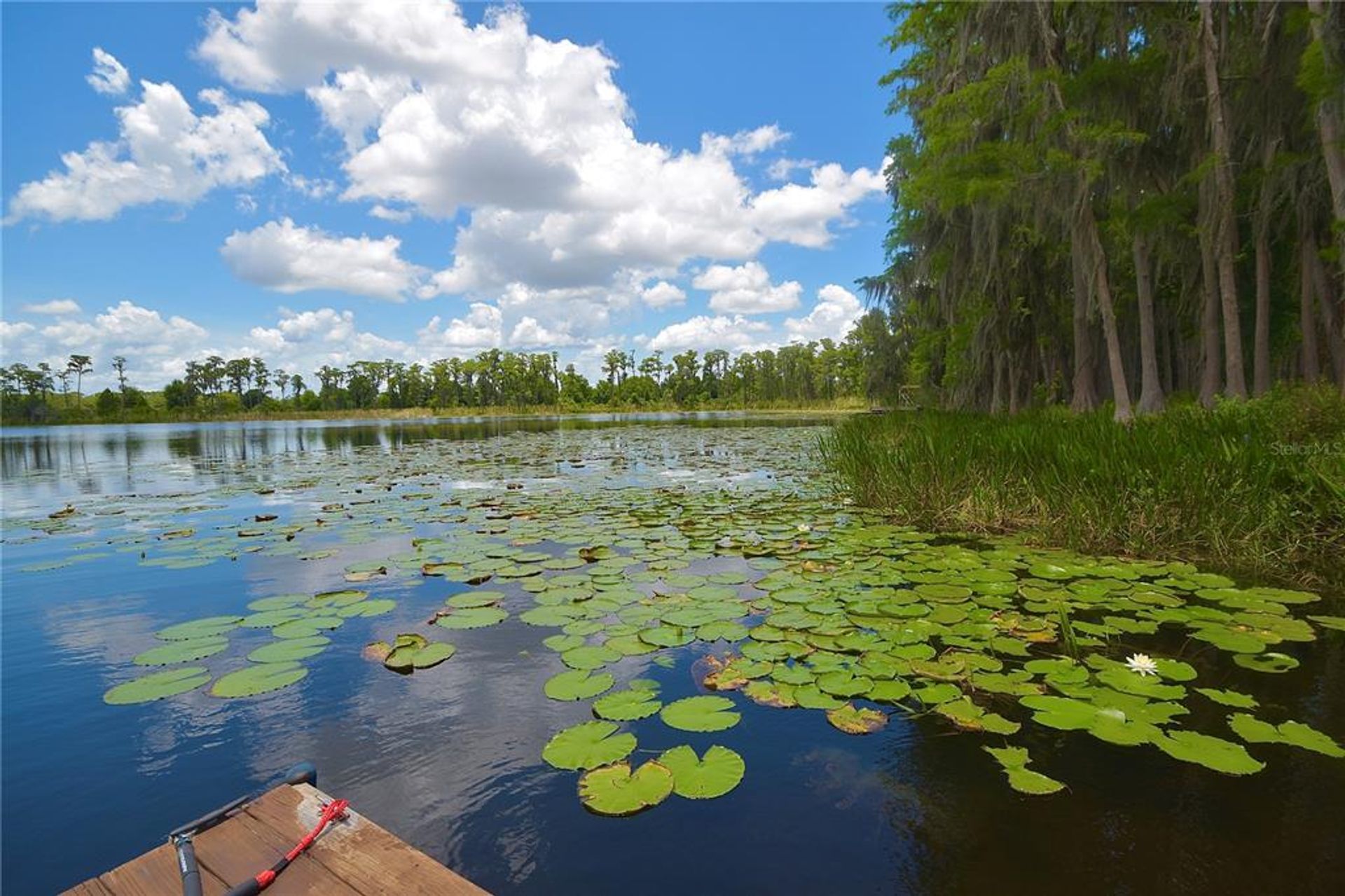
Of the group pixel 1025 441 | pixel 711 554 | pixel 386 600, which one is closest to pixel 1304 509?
pixel 1025 441

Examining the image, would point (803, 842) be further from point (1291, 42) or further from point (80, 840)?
point (1291, 42)

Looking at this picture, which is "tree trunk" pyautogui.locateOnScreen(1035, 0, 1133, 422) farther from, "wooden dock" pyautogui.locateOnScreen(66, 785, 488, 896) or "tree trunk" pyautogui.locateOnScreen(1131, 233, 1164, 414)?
"wooden dock" pyautogui.locateOnScreen(66, 785, 488, 896)

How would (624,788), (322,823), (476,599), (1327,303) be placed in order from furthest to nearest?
(1327,303) → (476,599) → (624,788) → (322,823)

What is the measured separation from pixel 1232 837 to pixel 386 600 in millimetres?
5814

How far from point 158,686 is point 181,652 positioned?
624 mm

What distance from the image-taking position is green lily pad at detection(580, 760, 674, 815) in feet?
8.47

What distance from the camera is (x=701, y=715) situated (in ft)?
10.9

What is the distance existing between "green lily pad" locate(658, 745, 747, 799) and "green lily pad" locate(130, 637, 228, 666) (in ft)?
12.2

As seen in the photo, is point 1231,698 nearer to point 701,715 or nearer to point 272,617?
point 701,715

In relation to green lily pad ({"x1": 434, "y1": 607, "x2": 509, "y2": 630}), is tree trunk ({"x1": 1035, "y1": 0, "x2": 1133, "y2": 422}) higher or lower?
higher

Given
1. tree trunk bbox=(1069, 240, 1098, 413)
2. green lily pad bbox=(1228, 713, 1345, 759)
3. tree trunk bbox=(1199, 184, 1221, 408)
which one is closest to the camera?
green lily pad bbox=(1228, 713, 1345, 759)

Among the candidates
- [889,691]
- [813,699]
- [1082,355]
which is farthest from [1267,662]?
[1082,355]

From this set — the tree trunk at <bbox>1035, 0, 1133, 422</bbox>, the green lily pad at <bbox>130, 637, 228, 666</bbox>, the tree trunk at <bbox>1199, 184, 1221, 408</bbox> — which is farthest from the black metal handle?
the tree trunk at <bbox>1199, 184, 1221, 408</bbox>

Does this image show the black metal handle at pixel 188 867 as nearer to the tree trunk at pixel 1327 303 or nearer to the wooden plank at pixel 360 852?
the wooden plank at pixel 360 852
